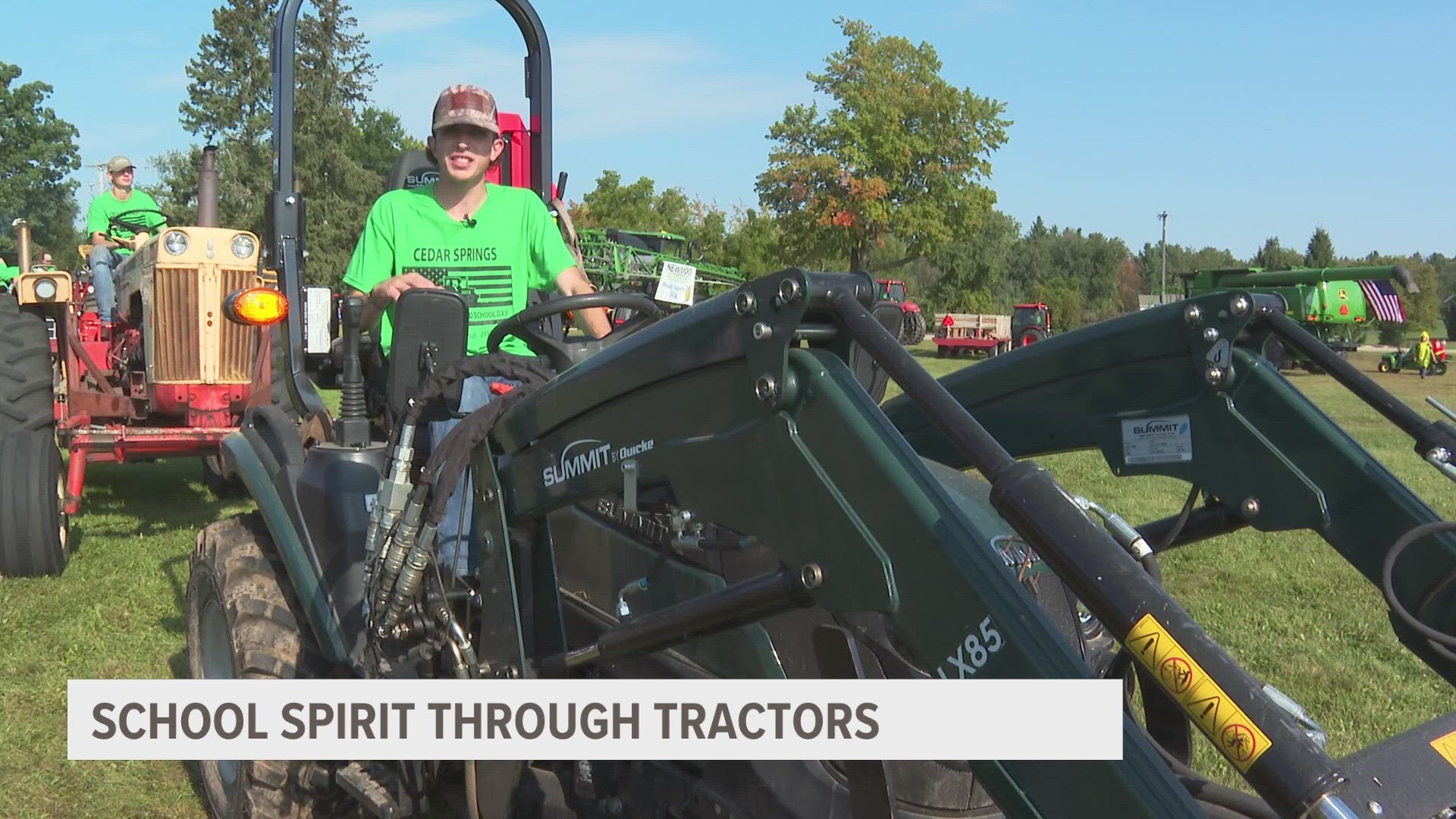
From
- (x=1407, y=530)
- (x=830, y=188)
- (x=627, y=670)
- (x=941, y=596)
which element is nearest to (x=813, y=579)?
(x=941, y=596)

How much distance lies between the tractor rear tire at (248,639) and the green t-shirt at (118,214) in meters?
6.70

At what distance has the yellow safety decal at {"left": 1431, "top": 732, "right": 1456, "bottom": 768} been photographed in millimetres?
1899

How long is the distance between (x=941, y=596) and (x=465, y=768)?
4.17ft

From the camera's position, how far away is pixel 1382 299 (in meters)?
28.1

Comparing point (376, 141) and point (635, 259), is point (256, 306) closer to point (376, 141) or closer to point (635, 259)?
point (635, 259)

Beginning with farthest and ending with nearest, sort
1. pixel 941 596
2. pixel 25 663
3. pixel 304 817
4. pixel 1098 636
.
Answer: pixel 25 663 < pixel 304 817 < pixel 1098 636 < pixel 941 596

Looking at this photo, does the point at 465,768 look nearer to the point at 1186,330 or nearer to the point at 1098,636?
the point at 1098,636

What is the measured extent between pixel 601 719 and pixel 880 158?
35275 mm

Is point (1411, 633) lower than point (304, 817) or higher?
higher

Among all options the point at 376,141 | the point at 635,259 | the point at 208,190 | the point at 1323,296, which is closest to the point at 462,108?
the point at 208,190

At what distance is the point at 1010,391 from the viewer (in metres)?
2.78

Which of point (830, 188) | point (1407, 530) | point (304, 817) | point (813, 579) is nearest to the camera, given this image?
A: point (813, 579)

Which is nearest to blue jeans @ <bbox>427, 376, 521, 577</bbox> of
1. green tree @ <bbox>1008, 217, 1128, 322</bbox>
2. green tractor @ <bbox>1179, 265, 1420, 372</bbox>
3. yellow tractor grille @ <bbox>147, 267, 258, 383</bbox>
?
yellow tractor grille @ <bbox>147, 267, 258, 383</bbox>

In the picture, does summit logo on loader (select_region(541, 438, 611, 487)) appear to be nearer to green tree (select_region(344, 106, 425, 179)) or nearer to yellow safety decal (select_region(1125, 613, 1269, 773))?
yellow safety decal (select_region(1125, 613, 1269, 773))
